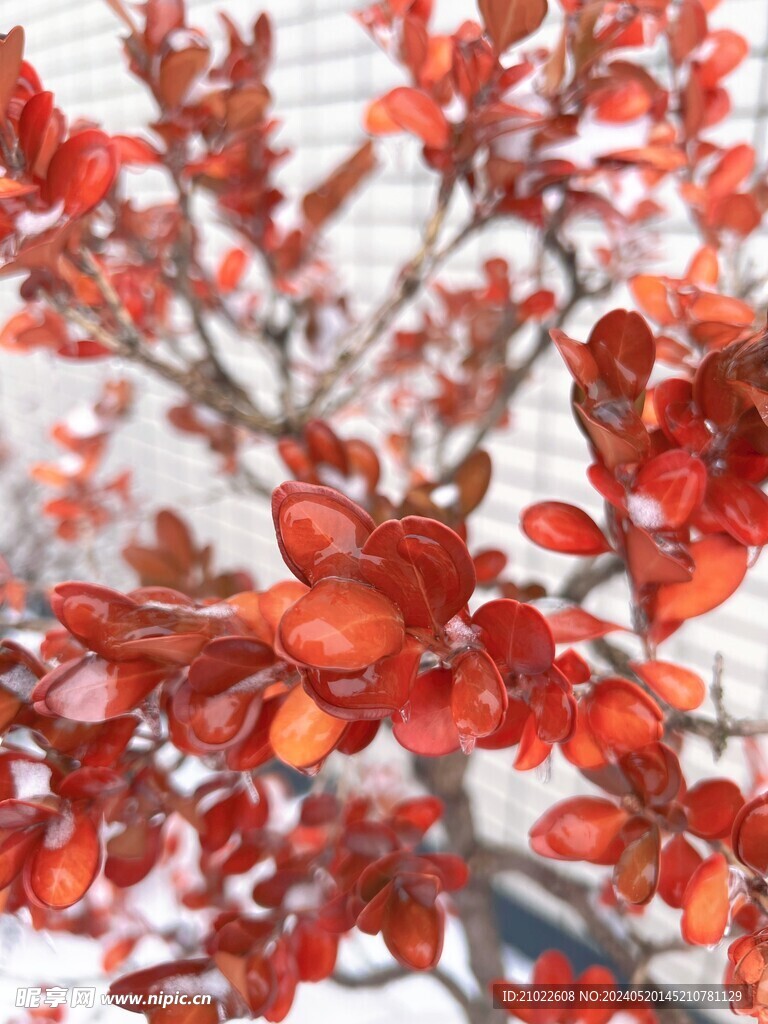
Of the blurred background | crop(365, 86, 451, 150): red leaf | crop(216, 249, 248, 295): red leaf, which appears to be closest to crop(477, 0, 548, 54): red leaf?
crop(365, 86, 451, 150): red leaf

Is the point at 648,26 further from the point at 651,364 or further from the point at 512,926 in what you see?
the point at 512,926

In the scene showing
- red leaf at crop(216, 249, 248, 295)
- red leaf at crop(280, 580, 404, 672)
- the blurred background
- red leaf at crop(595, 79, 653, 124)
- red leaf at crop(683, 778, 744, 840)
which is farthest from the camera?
the blurred background

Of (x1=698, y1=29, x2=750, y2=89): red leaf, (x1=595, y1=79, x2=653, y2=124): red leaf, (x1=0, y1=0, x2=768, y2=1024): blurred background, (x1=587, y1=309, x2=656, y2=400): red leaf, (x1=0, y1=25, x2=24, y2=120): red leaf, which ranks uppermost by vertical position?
(x1=0, y1=25, x2=24, y2=120): red leaf

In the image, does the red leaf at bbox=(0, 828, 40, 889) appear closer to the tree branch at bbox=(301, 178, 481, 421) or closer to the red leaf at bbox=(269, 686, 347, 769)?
the red leaf at bbox=(269, 686, 347, 769)

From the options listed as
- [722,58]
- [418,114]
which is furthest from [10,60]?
[722,58]

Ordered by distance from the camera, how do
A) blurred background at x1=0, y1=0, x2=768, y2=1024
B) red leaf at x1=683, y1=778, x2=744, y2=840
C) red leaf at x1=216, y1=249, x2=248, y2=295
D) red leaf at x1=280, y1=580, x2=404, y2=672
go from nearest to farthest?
1. red leaf at x1=280, y1=580, x2=404, y2=672
2. red leaf at x1=683, y1=778, x2=744, y2=840
3. red leaf at x1=216, y1=249, x2=248, y2=295
4. blurred background at x1=0, y1=0, x2=768, y2=1024

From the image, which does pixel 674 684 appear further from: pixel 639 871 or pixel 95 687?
pixel 95 687

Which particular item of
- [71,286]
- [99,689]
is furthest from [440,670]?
[71,286]
